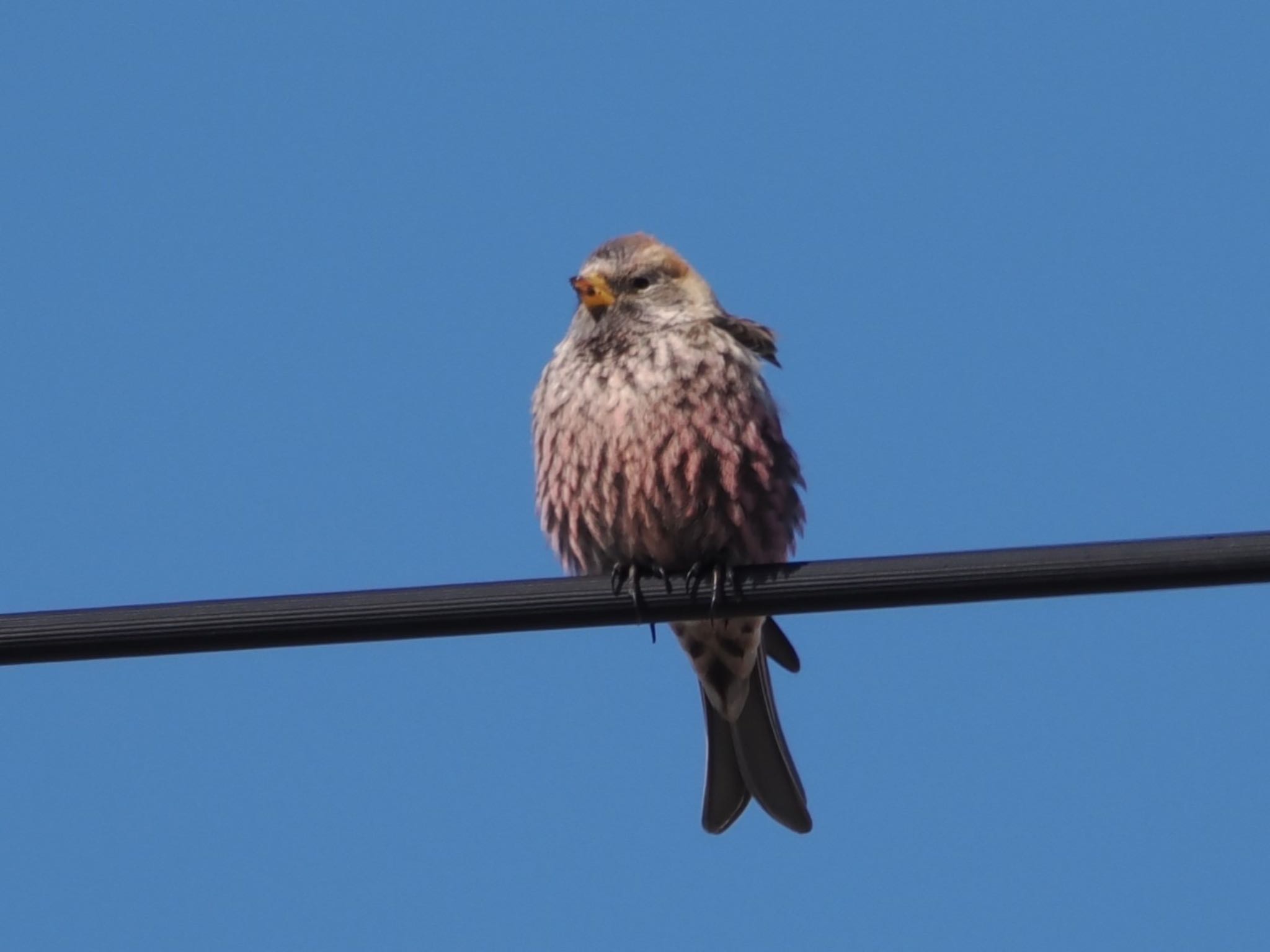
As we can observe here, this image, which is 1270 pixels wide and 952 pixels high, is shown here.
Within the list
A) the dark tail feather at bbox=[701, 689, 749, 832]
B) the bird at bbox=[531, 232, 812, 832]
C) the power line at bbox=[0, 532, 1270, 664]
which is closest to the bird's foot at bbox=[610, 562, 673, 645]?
the bird at bbox=[531, 232, 812, 832]

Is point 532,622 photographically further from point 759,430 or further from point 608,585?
point 759,430

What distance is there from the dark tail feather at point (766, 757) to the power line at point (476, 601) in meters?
3.21

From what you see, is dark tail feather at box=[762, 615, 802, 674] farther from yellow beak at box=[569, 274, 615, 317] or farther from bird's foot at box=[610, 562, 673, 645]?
yellow beak at box=[569, 274, 615, 317]

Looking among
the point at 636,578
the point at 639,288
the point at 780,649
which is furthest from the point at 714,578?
the point at 639,288

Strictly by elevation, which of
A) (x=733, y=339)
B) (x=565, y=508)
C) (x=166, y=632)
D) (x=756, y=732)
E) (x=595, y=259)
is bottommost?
(x=166, y=632)

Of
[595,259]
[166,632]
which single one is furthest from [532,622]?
[595,259]

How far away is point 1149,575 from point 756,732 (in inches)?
143

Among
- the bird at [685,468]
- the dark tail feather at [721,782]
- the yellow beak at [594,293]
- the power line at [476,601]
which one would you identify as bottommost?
the power line at [476,601]

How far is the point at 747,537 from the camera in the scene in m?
8.06

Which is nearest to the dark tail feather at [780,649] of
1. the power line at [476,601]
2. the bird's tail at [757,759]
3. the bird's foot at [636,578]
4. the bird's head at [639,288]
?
the bird's tail at [757,759]

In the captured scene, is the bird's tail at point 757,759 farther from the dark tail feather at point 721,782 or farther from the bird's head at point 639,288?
the bird's head at point 639,288

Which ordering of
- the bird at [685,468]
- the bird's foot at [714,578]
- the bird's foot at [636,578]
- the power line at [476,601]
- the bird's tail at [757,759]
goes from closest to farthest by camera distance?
1. the power line at [476,601]
2. the bird's foot at [636,578]
3. the bird's foot at [714,578]
4. the bird at [685,468]
5. the bird's tail at [757,759]

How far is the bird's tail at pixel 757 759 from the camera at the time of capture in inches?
338

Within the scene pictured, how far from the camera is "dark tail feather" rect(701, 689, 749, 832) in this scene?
28.3 ft
